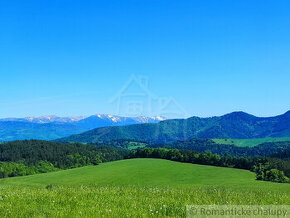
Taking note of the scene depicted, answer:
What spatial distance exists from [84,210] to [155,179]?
3963 inches

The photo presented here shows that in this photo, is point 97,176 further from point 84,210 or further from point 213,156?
point 84,210

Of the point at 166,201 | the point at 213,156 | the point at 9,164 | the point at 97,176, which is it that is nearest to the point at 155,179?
the point at 97,176

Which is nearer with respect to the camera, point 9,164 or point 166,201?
point 166,201

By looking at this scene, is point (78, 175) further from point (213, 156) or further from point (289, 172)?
point (289, 172)

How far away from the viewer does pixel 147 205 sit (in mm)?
10133

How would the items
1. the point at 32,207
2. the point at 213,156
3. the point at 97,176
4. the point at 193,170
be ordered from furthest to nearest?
the point at 213,156
the point at 193,170
the point at 97,176
the point at 32,207

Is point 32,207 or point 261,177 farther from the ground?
point 32,207

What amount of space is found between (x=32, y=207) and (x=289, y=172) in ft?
422

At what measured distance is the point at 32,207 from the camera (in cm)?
972

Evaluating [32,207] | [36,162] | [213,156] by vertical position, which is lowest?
Answer: [36,162]

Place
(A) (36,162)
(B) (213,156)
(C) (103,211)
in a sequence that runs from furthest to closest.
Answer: (A) (36,162)
(B) (213,156)
(C) (103,211)

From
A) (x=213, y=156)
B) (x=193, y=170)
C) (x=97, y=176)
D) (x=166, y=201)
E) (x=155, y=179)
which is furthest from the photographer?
(x=213, y=156)

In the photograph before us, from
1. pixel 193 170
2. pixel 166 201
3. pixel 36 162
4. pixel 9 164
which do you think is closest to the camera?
pixel 166 201

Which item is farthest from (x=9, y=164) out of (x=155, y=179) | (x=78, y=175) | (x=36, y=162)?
(x=155, y=179)
